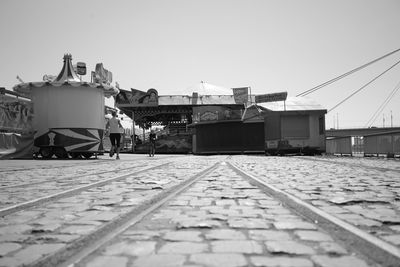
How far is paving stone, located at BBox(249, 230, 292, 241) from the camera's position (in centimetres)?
287

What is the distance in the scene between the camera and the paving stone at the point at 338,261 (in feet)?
7.27

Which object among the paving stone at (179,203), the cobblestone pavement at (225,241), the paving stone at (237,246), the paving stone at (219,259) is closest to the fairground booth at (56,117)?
the paving stone at (179,203)

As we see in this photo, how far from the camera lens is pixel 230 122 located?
33375 mm

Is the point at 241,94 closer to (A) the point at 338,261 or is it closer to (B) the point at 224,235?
(B) the point at 224,235

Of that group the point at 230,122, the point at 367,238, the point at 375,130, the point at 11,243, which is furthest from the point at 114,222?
the point at 375,130

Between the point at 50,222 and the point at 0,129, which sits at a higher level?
the point at 0,129

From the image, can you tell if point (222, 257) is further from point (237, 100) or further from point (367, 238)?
point (237, 100)

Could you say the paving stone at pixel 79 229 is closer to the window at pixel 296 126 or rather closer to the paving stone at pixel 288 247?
the paving stone at pixel 288 247

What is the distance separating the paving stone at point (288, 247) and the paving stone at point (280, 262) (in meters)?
0.15

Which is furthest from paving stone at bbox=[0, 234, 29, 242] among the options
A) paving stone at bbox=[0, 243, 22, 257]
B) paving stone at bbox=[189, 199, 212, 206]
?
paving stone at bbox=[189, 199, 212, 206]

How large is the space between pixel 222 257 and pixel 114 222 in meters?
1.40

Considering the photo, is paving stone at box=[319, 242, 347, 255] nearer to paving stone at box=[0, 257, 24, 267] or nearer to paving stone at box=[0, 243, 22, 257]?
paving stone at box=[0, 257, 24, 267]

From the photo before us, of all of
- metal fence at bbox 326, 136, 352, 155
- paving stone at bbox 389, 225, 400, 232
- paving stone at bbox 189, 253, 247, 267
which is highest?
metal fence at bbox 326, 136, 352, 155

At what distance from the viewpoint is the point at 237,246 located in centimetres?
265
